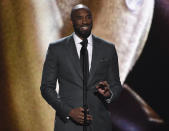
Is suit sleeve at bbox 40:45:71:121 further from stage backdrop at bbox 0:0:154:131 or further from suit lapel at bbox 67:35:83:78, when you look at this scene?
stage backdrop at bbox 0:0:154:131

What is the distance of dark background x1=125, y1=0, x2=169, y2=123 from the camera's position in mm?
2529

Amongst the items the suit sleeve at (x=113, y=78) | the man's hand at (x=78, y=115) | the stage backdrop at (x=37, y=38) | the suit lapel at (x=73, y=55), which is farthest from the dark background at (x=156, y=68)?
the man's hand at (x=78, y=115)

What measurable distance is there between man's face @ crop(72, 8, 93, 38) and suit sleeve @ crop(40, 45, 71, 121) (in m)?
0.19

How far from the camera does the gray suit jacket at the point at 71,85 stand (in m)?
1.65

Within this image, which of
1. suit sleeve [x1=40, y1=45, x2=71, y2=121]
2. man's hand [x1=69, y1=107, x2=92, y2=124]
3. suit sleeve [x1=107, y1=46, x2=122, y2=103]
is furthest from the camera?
suit sleeve [x1=107, y1=46, x2=122, y2=103]

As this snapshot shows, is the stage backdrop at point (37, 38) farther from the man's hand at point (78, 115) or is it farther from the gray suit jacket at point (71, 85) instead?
the man's hand at point (78, 115)

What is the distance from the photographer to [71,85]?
1.67 meters

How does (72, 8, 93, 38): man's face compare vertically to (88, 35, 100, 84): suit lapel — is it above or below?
above

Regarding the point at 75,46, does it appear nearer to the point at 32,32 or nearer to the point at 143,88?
the point at 32,32

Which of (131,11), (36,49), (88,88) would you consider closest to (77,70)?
(88,88)

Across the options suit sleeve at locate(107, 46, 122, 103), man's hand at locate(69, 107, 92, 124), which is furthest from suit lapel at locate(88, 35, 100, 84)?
man's hand at locate(69, 107, 92, 124)

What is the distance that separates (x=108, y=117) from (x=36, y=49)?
1.00m

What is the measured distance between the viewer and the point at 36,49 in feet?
8.11

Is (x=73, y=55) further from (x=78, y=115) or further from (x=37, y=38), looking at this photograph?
(x=37, y=38)
